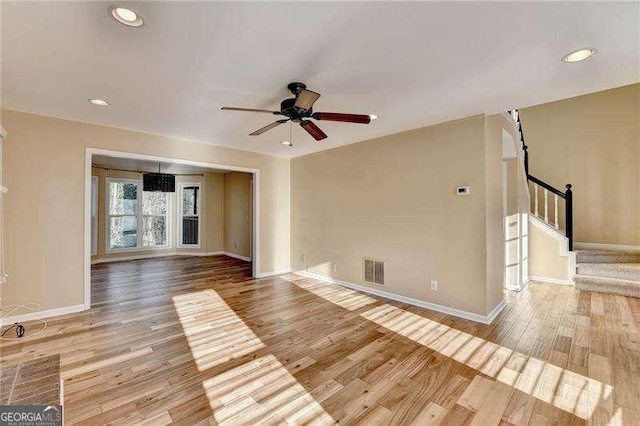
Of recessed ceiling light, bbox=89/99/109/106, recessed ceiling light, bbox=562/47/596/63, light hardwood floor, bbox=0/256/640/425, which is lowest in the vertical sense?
light hardwood floor, bbox=0/256/640/425

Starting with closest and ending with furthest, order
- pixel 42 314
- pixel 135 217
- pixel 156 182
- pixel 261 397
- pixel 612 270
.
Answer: pixel 261 397
pixel 42 314
pixel 612 270
pixel 156 182
pixel 135 217

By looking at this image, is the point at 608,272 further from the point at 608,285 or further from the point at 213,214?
the point at 213,214

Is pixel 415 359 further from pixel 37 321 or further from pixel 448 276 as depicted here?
pixel 37 321

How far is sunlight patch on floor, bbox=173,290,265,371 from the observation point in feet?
8.64

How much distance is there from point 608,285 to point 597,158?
2743 millimetres

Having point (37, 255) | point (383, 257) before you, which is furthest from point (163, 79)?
point (383, 257)

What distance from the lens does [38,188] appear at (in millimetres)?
3477

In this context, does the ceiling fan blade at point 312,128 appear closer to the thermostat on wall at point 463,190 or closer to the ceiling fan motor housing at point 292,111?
the ceiling fan motor housing at point 292,111

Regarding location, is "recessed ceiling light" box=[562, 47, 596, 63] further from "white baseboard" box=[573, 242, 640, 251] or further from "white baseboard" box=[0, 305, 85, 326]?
"white baseboard" box=[0, 305, 85, 326]

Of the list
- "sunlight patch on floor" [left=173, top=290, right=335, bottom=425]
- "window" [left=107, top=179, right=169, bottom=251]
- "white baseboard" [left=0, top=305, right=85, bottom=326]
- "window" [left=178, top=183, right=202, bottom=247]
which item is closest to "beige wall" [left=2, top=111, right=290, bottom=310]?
"white baseboard" [left=0, top=305, right=85, bottom=326]

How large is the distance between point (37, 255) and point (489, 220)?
5.60m

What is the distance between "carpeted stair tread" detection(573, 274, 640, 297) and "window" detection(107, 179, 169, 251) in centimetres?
964

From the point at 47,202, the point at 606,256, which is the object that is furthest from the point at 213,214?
the point at 606,256

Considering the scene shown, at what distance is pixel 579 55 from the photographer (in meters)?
2.11
